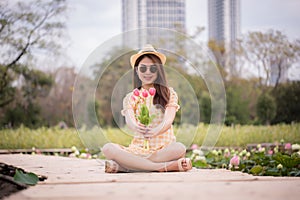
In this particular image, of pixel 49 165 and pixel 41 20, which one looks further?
pixel 41 20

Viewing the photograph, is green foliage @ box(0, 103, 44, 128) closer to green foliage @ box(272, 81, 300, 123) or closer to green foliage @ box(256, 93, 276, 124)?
green foliage @ box(256, 93, 276, 124)

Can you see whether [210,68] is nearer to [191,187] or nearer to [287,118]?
[191,187]

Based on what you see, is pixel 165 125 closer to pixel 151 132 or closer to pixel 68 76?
pixel 151 132

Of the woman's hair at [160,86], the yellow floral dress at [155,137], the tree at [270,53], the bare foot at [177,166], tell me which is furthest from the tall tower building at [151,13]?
the bare foot at [177,166]

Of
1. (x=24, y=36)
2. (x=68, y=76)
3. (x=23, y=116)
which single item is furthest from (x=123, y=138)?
(x=68, y=76)

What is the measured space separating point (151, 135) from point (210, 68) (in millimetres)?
1454

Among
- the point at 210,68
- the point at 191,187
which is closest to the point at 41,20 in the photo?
the point at 210,68

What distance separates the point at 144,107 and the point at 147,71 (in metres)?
0.32

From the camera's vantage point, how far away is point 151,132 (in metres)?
3.66

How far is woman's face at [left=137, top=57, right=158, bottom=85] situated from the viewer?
12.6 feet

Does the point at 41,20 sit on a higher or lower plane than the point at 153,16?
lower

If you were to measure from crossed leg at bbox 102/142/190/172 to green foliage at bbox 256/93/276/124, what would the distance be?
22.7 feet

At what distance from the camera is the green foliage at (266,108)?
10.2m

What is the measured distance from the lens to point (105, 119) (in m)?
11.1
